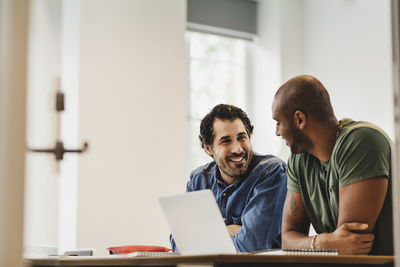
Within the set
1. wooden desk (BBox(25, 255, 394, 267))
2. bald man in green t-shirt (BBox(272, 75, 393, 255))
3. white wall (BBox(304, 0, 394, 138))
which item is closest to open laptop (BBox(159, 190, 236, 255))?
wooden desk (BBox(25, 255, 394, 267))

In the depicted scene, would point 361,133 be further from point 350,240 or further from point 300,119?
point 350,240

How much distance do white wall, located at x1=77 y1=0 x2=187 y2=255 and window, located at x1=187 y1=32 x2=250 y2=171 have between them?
0.63 m

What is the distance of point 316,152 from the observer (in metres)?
2.25

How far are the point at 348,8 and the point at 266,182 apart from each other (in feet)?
7.81

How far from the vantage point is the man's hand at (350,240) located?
1959mm

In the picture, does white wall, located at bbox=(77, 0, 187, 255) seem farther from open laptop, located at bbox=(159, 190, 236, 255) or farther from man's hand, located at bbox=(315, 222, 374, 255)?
man's hand, located at bbox=(315, 222, 374, 255)

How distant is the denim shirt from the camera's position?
8.82 feet

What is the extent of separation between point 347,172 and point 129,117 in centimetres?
214

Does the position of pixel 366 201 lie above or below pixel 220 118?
below

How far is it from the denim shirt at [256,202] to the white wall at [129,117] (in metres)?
0.99

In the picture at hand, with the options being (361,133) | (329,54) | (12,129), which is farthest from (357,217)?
(329,54)

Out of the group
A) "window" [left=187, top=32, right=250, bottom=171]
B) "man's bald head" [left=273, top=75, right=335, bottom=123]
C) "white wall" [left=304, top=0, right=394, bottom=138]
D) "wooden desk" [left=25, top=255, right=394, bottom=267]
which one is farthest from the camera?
"window" [left=187, top=32, right=250, bottom=171]

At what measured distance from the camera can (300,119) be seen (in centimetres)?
223

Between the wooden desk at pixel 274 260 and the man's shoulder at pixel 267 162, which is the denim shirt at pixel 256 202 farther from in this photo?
the wooden desk at pixel 274 260
